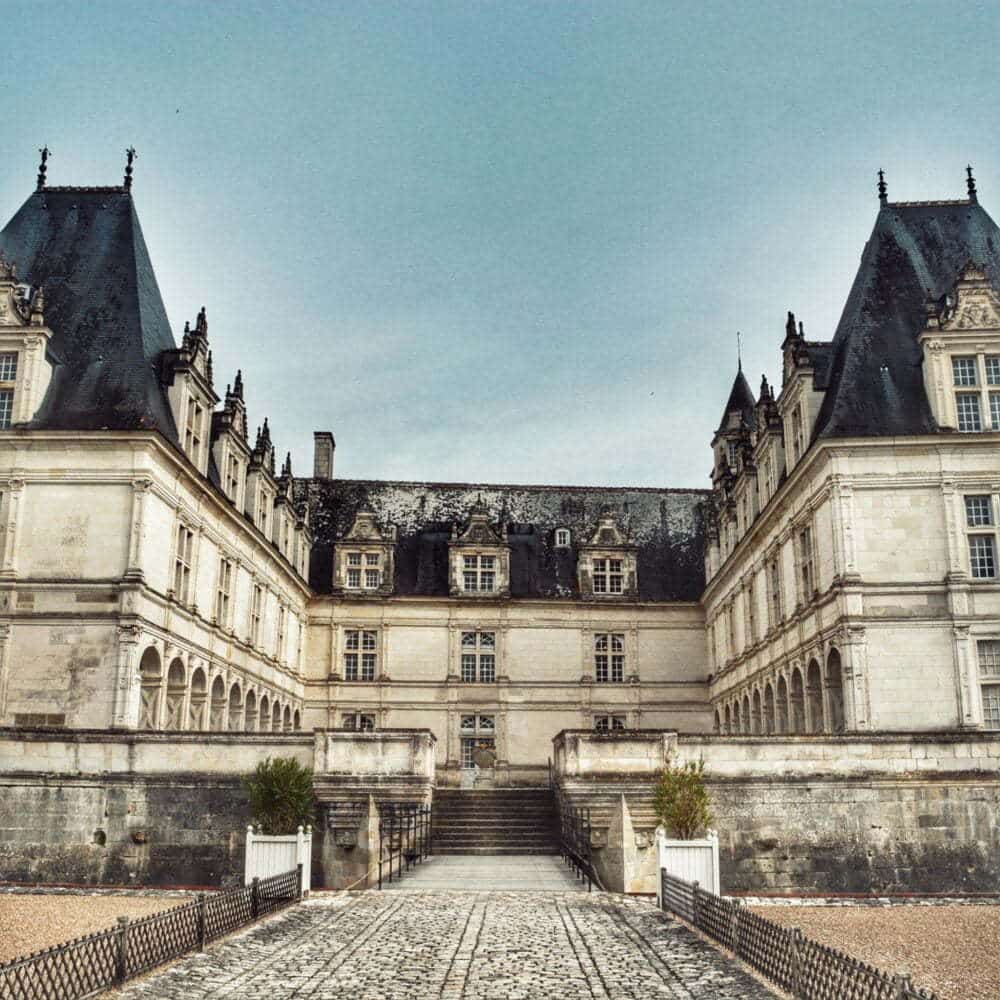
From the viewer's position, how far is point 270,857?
61.3ft

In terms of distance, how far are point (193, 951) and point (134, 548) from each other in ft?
42.4

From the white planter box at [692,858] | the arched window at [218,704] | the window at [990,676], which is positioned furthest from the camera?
the arched window at [218,704]

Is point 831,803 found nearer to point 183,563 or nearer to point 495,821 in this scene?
point 495,821

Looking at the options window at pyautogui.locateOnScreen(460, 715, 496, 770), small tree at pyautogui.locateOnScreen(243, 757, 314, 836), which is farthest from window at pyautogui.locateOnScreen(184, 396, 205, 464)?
window at pyautogui.locateOnScreen(460, 715, 496, 770)

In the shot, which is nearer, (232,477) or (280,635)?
(232,477)

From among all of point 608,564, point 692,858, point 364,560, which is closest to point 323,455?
point 364,560

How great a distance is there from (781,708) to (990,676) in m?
7.23

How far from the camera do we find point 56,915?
16.2 meters

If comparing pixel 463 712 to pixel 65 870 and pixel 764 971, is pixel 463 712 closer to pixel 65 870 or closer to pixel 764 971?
pixel 65 870

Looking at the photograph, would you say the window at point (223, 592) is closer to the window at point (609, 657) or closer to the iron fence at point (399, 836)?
the iron fence at point (399, 836)

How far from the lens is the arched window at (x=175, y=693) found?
27000mm

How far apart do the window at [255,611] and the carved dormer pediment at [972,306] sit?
771 inches

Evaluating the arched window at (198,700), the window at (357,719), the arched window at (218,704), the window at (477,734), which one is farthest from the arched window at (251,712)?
the window at (477,734)

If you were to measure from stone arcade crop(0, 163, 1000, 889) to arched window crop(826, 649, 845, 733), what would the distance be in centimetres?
7
